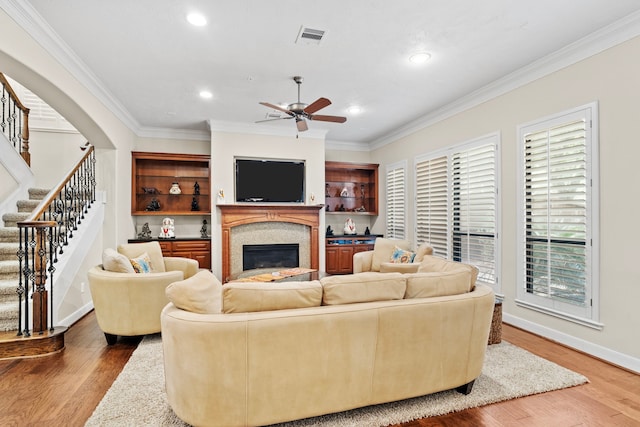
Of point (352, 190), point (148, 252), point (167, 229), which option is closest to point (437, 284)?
point (148, 252)

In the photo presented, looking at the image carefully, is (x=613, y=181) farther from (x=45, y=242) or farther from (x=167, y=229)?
(x=167, y=229)

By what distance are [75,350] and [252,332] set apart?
2558mm

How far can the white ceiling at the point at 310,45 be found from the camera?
9.02 ft

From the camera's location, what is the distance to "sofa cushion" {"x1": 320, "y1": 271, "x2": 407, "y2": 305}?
7.07ft

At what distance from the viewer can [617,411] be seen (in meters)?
2.27

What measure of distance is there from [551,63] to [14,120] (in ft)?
24.6

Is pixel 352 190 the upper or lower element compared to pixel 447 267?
upper

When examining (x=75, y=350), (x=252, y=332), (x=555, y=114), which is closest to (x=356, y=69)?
(x=555, y=114)

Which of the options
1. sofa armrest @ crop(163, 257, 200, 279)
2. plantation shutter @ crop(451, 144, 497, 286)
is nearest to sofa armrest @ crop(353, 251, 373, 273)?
plantation shutter @ crop(451, 144, 497, 286)

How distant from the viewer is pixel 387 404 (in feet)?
7.55

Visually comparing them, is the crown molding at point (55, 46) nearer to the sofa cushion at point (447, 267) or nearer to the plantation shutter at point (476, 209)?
the sofa cushion at point (447, 267)

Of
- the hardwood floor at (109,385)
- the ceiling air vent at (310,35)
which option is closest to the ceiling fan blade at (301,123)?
the ceiling air vent at (310,35)

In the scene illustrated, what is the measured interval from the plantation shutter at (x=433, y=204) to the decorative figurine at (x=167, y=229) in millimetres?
4568

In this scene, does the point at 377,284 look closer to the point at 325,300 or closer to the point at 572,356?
the point at 325,300
